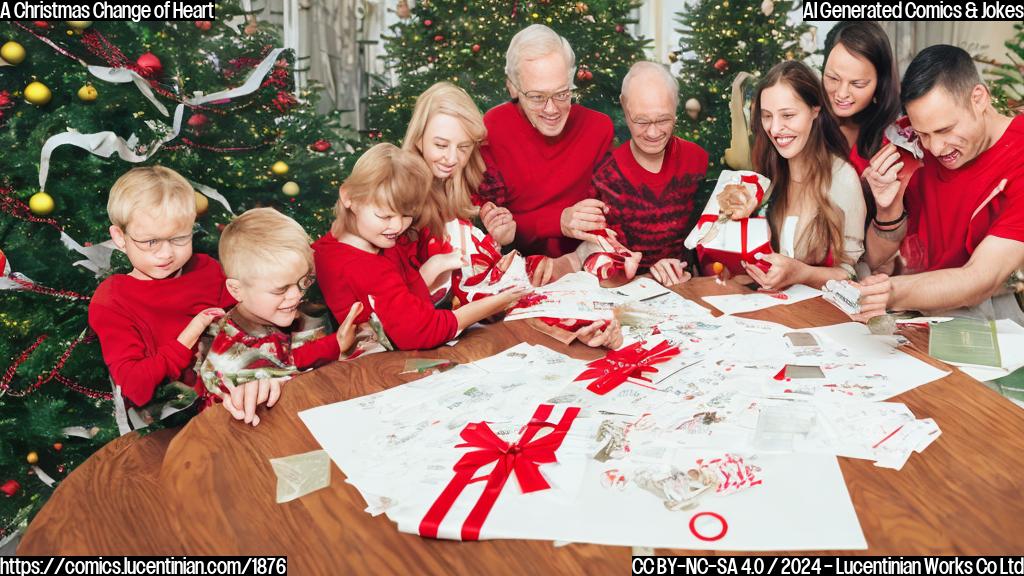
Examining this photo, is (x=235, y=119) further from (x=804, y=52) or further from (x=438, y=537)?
(x=804, y=52)

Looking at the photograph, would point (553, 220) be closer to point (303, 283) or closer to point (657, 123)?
point (657, 123)

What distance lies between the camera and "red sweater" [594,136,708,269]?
286 cm

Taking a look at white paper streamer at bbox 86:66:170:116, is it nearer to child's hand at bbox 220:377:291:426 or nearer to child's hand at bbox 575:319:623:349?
child's hand at bbox 220:377:291:426

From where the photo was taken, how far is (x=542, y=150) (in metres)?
3.07

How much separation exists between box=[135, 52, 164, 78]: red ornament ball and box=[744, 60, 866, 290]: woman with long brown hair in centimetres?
204

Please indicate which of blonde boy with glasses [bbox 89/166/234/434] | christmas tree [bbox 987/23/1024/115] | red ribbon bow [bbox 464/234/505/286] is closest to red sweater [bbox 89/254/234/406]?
blonde boy with glasses [bbox 89/166/234/434]

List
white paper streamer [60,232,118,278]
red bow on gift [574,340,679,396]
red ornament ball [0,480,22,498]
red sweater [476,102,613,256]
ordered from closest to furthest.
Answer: red bow on gift [574,340,679,396]
white paper streamer [60,232,118,278]
red ornament ball [0,480,22,498]
red sweater [476,102,613,256]

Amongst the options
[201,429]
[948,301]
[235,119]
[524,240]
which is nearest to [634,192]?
[524,240]

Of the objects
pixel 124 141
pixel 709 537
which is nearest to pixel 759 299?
pixel 709 537

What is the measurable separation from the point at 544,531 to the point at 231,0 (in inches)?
93.5

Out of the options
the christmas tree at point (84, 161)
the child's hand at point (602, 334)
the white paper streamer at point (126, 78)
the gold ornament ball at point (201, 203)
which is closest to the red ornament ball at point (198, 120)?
the christmas tree at point (84, 161)

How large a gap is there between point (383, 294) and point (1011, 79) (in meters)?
3.20

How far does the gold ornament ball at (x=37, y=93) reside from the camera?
2.30m

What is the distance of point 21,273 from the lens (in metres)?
2.43
